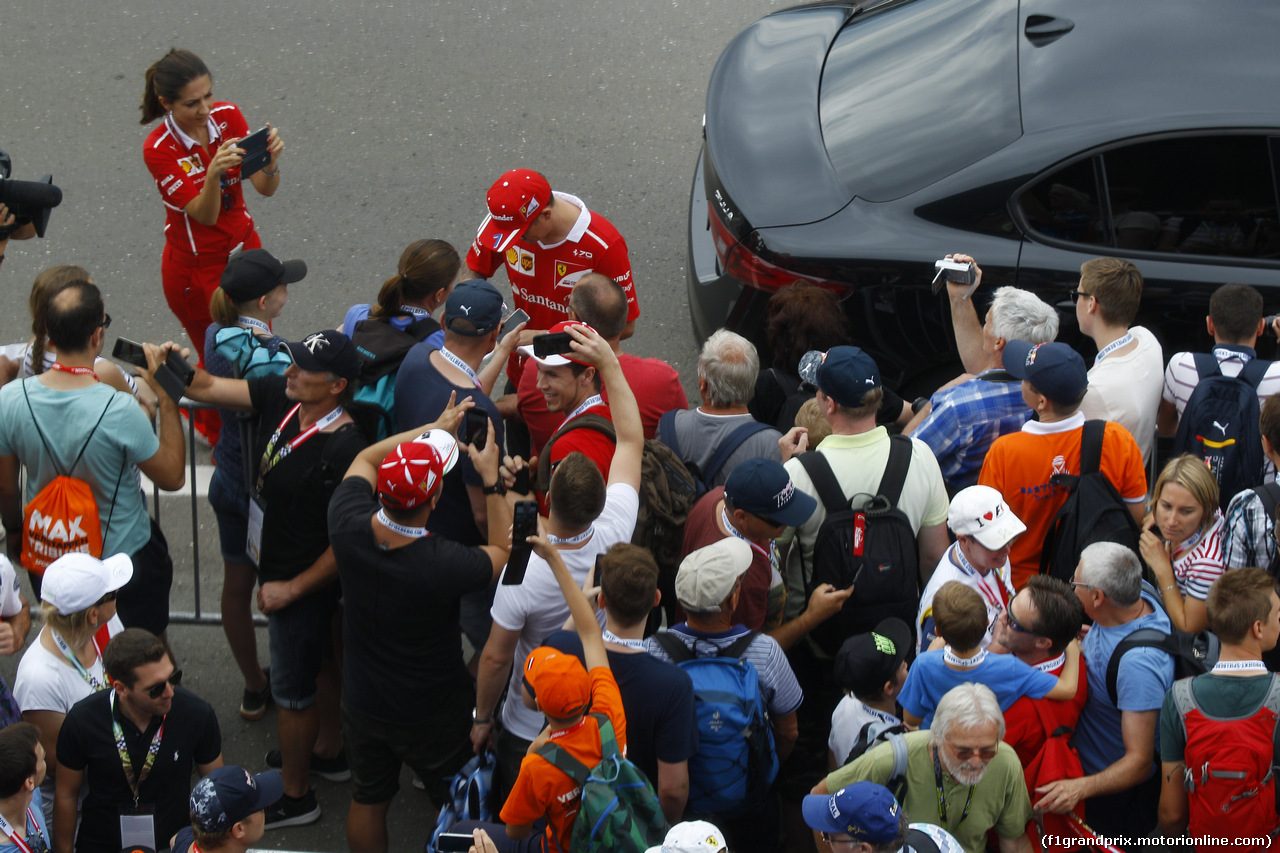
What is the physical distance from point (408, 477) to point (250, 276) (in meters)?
1.44

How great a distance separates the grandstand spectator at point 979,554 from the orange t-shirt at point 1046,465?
21 centimetres

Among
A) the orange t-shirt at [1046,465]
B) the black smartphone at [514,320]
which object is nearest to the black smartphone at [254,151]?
the black smartphone at [514,320]

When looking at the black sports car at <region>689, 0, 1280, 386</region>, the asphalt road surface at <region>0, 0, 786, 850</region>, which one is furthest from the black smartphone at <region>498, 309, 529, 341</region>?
the asphalt road surface at <region>0, 0, 786, 850</region>

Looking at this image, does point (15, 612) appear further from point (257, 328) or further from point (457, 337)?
point (457, 337)

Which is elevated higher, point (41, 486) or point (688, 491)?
point (41, 486)

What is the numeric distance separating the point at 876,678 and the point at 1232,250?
279 centimetres

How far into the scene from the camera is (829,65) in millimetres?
5875

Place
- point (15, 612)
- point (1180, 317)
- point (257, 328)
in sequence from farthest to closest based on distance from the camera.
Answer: point (1180, 317) → point (257, 328) → point (15, 612)

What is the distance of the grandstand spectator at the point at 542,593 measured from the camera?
3723mm

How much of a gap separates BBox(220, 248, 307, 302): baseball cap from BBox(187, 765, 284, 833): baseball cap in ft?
6.42

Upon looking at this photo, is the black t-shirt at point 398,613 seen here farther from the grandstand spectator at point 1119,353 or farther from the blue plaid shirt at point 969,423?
the grandstand spectator at point 1119,353

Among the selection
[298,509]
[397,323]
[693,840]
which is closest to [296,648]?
[298,509]

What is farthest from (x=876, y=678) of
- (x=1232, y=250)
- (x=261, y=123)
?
(x=261, y=123)

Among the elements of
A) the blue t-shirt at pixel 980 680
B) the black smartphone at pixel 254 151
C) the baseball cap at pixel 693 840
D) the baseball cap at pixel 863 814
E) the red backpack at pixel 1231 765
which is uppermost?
the black smartphone at pixel 254 151
